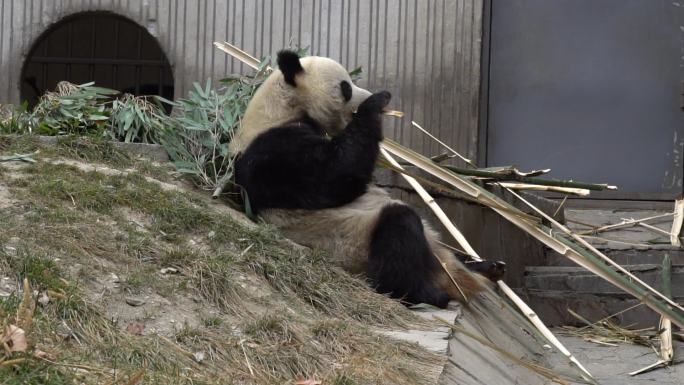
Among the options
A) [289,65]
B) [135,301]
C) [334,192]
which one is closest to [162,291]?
[135,301]

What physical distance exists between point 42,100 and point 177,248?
8.18ft

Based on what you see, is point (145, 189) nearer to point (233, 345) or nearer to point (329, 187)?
point (329, 187)

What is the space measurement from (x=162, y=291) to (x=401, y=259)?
5.70 ft

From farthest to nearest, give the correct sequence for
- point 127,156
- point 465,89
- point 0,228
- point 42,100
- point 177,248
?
point 465,89 < point 42,100 < point 127,156 < point 177,248 < point 0,228

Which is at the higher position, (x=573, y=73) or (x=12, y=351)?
(x=573, y=73)

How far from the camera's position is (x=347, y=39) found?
431 inches

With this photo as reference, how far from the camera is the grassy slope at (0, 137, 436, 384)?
13.5 ft

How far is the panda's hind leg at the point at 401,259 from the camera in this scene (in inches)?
246

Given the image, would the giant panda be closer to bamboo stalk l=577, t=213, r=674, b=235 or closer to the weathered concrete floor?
the weathered concrete floor

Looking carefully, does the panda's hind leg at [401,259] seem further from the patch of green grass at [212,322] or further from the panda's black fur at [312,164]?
the patch of green grass at [212,322]

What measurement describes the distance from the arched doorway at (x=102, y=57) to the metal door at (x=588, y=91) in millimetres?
4373

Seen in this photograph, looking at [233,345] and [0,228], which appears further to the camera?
[0,228]

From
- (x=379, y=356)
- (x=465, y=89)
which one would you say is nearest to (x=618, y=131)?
(x=465, y=89)

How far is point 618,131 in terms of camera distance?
11.6 metres
